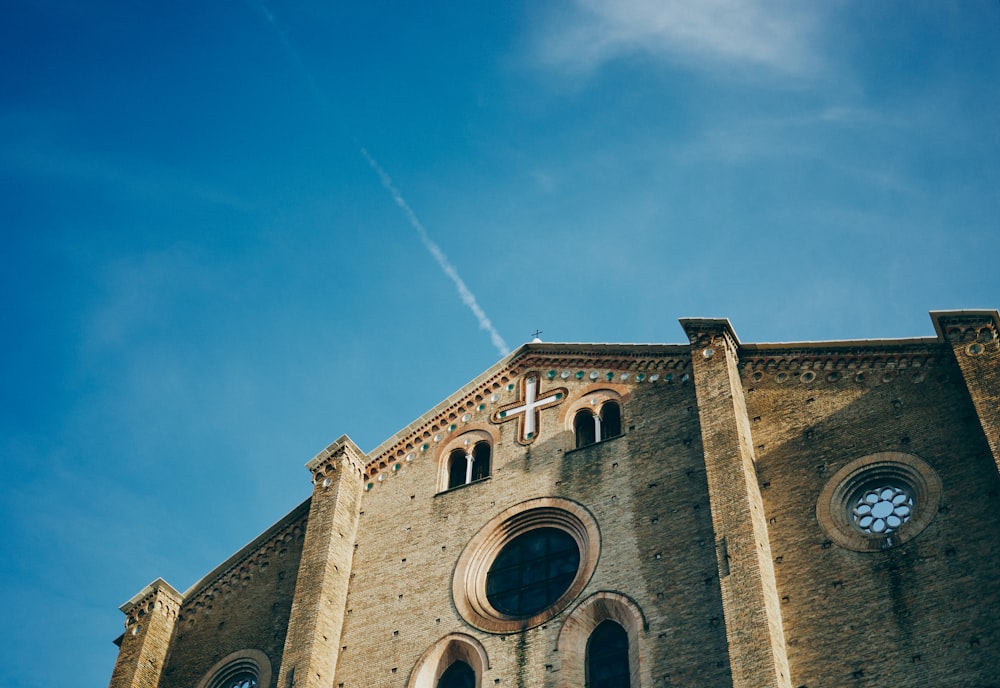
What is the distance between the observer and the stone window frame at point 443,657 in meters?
24.8

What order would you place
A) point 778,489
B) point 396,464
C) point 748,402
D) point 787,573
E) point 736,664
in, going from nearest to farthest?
point 736,664 → point 787,573 → point 778,489 → point 748,402 → point 396,464

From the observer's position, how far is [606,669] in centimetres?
2353

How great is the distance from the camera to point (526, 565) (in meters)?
26.3

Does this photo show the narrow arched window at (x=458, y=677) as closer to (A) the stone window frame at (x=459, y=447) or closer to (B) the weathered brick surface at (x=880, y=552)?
(A) the stone window frame at (x=459, y=447)

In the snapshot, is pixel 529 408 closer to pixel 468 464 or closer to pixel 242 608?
pixel 468 464

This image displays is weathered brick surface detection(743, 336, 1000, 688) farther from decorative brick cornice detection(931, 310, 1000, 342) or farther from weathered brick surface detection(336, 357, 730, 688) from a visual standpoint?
weathered brick surface detection(336, 357, 730, 688)

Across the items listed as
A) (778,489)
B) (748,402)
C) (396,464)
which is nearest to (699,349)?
(748,402)

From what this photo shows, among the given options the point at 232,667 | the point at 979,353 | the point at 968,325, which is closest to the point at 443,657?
the point at 232,667

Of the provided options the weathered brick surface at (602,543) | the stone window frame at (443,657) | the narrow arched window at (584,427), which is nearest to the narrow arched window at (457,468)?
the weathered brick surface at (602,543)

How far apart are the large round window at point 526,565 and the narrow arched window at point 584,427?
6.02 feet

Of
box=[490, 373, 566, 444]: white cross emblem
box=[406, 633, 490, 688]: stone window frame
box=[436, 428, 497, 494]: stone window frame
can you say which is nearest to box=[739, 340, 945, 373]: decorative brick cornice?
box=[490, 373, 566, 444]: white cross emblem

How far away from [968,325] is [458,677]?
Result: 1228 cm

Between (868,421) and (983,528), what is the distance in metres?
3.52

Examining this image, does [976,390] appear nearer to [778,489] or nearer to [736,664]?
[778,489]
